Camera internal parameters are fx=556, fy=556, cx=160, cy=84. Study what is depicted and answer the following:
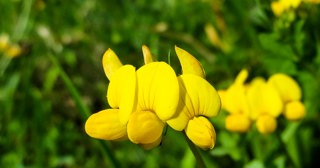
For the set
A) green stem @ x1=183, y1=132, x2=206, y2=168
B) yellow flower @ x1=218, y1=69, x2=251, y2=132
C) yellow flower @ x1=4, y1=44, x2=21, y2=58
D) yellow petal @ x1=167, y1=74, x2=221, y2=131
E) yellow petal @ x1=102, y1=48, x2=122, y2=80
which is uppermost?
yellow petal @ x1=102, y1=48, x2=122, y2=80

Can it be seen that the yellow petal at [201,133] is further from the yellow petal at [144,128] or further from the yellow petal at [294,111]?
the yellow petal at [294,111]

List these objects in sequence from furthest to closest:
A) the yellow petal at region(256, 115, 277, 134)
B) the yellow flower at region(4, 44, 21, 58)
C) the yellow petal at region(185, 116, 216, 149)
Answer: the yellow flower at region(4, 44, 21, 58) → the yellow petal at region(256, 115, 277, 134) → the yellow petal at region(185, 116, 216, 149)

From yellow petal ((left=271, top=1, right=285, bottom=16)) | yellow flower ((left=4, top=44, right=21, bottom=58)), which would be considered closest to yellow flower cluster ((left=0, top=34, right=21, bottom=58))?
yellow flower ((left=4, top=44, right=21, bottom=58))

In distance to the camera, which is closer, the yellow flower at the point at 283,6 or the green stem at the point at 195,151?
the green stem at the point at 195,151

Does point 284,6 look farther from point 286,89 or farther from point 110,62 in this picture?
point 110,62

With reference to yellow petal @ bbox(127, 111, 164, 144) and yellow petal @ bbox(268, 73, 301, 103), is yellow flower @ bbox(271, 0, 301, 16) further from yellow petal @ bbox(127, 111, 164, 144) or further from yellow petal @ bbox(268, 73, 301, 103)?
yellow petal @ bbox(127, 111, 164, 144)

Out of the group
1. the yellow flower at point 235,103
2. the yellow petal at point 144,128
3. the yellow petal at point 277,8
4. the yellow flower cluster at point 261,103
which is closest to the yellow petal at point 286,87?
the yellow flower cluster at point 261,103

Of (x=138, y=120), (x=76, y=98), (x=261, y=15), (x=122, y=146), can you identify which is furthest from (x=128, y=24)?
(x=138, y=120)
